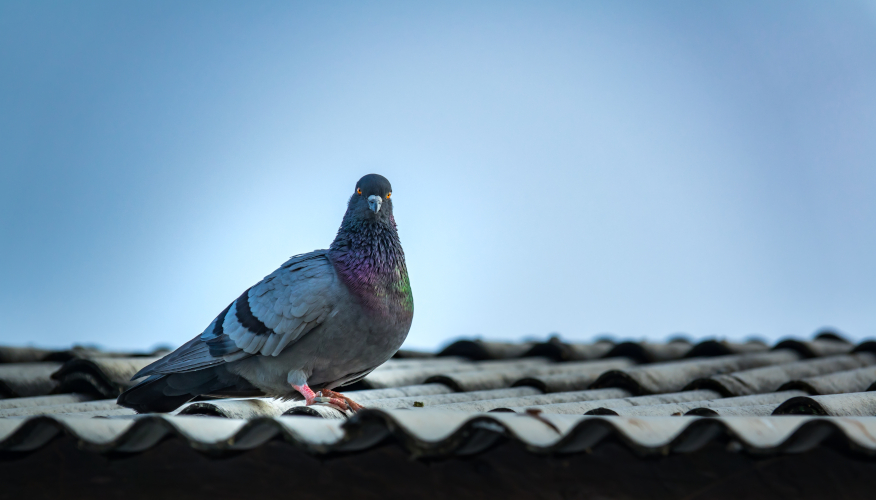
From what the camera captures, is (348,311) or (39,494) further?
(348,311)

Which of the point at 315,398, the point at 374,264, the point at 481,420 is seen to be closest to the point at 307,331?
the point at 315,398

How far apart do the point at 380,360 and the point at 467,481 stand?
1657mm

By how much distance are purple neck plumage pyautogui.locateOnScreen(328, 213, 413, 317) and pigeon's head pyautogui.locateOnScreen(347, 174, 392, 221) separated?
0.12 ft

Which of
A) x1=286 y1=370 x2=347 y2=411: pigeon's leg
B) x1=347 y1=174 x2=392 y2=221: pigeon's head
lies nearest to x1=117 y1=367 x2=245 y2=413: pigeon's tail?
x1=286 y1=370 x2=347 y2=411: pigeon's leg

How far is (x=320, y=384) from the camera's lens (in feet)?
12.9

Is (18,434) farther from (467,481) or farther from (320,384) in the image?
(320,384)

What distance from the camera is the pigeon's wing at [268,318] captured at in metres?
3.63

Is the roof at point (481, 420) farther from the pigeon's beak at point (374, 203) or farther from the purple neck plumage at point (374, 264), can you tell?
the pigeon's beak at point (374, 203)

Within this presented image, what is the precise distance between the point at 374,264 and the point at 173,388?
1.13 metres

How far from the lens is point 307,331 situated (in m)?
3.68

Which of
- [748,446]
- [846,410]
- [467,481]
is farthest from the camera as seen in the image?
[846,410]

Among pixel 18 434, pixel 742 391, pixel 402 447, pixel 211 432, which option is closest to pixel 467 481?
pixel 402 447

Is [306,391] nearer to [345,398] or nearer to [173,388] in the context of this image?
[345,398]

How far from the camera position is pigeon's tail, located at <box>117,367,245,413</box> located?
384cm
